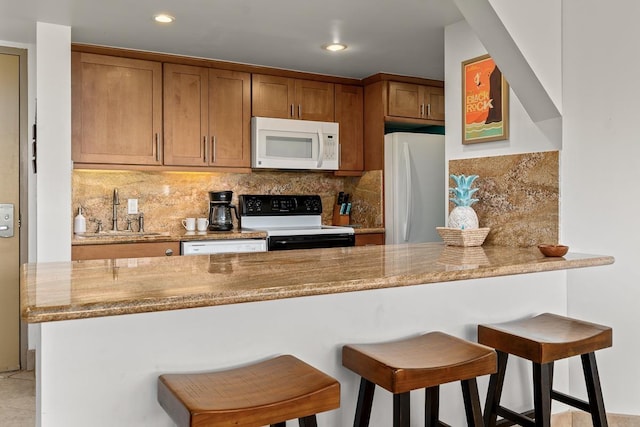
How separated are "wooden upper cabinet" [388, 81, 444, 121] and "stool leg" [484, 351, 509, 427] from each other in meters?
2.77

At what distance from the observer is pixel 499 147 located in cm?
293

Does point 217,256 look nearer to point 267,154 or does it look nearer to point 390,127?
point 267,154

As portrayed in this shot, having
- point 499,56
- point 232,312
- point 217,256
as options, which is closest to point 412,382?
point 232,312

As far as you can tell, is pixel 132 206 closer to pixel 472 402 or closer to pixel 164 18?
pixel 164 18

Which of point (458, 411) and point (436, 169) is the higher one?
point (436, 169)

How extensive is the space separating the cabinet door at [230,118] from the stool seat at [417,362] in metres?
2.67

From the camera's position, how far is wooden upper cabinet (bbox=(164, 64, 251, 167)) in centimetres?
405

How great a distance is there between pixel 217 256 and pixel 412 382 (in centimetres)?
110

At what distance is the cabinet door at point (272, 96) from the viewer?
4352mm

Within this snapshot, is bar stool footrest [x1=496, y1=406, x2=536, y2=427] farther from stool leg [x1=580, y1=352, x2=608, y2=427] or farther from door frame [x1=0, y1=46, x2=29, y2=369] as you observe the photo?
door frame [x1=0, y1=46, x2=29, y2=369]

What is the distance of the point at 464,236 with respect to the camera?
110 inches

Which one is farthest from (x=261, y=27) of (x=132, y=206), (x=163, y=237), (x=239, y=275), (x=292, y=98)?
(x=239, y=275)

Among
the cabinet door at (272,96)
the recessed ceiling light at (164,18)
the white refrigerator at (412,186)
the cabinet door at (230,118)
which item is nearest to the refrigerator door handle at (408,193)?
the white refrigerator at (412,186)

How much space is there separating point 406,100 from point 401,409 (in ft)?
10.9
